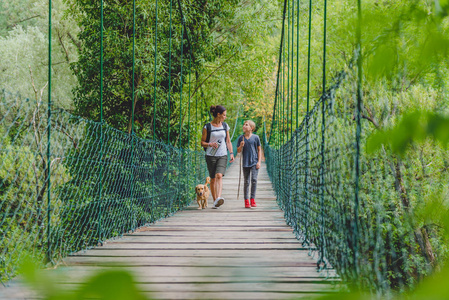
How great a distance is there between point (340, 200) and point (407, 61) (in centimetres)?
116

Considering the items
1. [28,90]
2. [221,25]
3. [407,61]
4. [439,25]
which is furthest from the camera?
[28,90]

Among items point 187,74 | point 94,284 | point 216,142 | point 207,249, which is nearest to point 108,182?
→ point 207,249

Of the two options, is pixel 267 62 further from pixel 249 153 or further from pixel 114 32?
pixel 249 153

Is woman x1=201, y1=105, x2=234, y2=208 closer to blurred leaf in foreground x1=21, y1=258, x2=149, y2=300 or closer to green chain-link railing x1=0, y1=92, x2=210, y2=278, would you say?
green chain-link railing x1=0, y1=92, x2=210, y2=278

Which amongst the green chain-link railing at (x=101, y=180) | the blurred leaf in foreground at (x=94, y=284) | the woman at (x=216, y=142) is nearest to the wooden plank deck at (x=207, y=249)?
the green chain-link railing at (x=101, y=180)

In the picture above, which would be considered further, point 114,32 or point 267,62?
point 267,62

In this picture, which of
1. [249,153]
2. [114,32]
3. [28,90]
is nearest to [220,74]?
[114,32]

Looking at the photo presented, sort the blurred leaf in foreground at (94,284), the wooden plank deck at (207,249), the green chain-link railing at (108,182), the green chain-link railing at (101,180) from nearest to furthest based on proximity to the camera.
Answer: the blurred leaf in foreground at (94,284)
the wooden plank deck at (207,249)
the green chain-link railing at (101,180)
the green chain-link railing at (108,182)

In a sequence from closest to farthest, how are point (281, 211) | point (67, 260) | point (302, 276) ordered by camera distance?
point (302, 276)
point (67, 260)
point (281, 211)

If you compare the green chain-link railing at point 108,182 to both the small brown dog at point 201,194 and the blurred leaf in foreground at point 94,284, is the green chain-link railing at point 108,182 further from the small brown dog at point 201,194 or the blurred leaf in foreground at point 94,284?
the blurred leaf in foreground at point 94,284

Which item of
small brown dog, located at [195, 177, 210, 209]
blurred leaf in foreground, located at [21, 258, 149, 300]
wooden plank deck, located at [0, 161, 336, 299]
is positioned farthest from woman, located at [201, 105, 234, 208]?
blurred leaf in foreground, located at [21, 258, 149, 300]

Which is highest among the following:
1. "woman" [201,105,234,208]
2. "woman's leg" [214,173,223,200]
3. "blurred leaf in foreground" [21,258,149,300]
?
"woman" [201,105,234,208]

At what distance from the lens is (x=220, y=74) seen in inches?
376

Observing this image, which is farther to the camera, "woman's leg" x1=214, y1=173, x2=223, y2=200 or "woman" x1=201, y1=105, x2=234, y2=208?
"woman's leg" x1=214, y1=173, x2=223, y2=200
